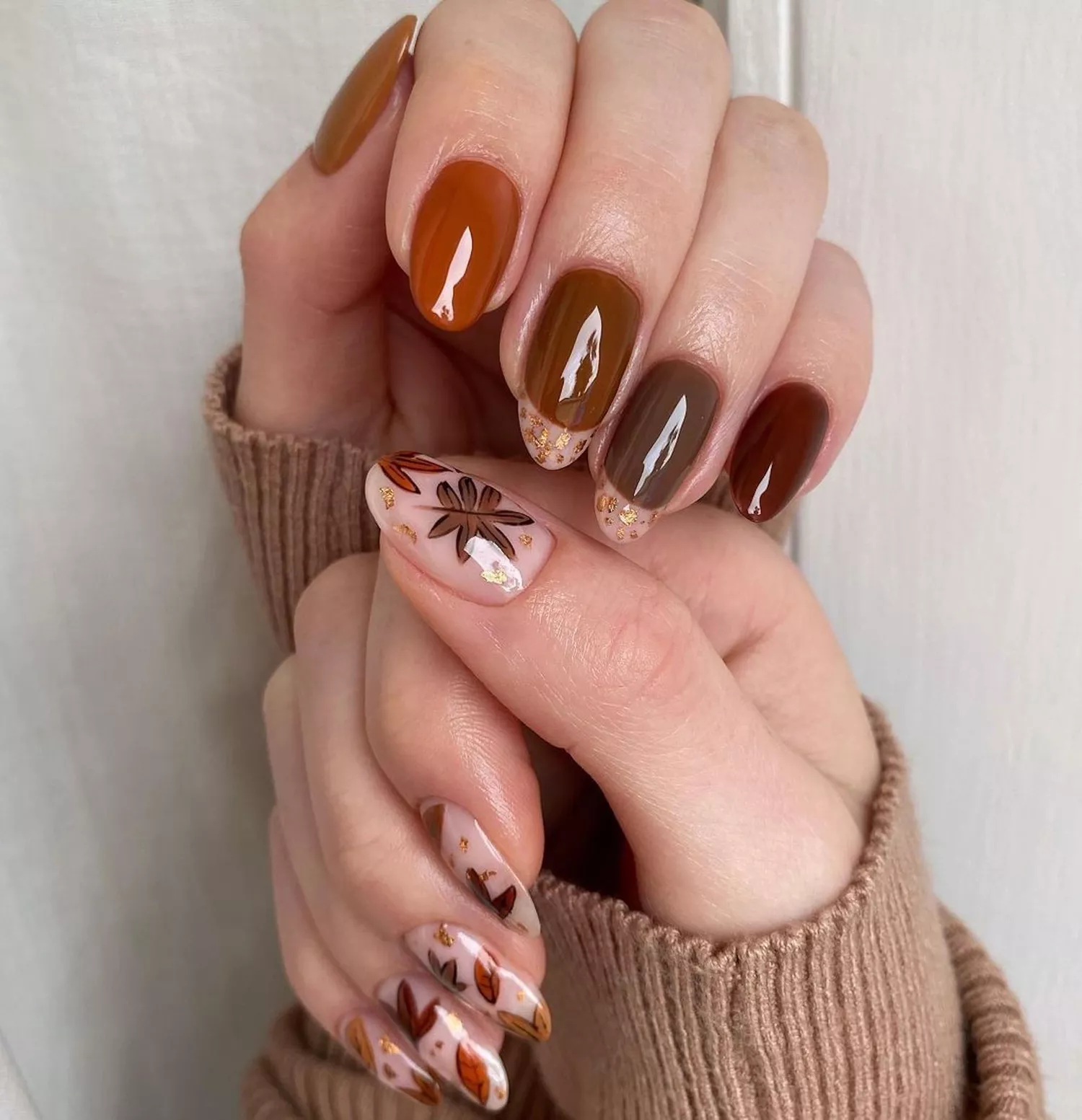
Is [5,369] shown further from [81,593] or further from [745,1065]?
[745,1065]

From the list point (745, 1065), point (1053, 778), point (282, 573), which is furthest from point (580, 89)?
point (1053, 778)

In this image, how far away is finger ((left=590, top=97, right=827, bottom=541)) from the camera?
362 millimetres

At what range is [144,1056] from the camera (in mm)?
664

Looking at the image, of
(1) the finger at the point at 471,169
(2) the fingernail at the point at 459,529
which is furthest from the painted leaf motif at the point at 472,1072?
(1) the finger at the point at 471,169

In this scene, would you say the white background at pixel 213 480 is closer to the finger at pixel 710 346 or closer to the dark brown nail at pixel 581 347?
the finger at pixel 710 346

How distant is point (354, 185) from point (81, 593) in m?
0.36

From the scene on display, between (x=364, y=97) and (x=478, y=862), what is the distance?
1.11ft

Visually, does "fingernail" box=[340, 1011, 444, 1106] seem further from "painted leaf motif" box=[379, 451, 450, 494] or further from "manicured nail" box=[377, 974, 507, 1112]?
"painted leaf motif" box=[379, 451, 450, 494]

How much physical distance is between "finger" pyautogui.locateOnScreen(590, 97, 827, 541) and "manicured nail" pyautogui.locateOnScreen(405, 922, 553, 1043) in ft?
0.64

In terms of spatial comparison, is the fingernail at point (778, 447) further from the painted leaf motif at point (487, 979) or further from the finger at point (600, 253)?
the painted leaf motif at point (487, 979)

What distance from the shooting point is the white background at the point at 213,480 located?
540mm

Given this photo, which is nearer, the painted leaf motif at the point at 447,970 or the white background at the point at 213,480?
the painted leaf motif at the point at 447,970

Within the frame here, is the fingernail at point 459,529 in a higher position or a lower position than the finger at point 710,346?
lower

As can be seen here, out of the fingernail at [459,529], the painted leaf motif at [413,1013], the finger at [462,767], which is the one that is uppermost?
the fingernail at [459,529]
